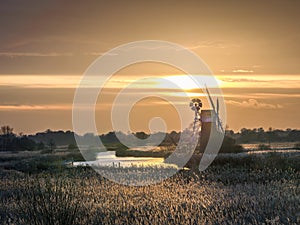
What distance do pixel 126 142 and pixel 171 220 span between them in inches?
3630

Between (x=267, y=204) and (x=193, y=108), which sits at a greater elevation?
(x=193, y=108)

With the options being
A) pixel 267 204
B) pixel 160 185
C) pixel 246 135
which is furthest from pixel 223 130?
pixel 246 135

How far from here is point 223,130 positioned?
2253 inches

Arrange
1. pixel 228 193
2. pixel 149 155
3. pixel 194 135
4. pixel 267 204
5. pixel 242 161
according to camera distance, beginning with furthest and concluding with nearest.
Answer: pixel 149 155 < pixel 194 135 < pixel 242 161 < pixel 228 193 < pixel 267 204

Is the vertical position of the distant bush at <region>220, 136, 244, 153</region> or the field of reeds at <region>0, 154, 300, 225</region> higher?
the distant bush at <region>220, 136, 244, 153</region>

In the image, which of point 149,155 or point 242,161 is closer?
point 242,161

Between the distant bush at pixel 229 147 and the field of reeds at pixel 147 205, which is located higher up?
the distant bush at pixel 229 147

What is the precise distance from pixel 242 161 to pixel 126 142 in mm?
71172

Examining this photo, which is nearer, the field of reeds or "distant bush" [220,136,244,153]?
the field of reeds

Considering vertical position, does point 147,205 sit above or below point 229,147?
below

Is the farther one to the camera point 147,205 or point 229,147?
point 229,147

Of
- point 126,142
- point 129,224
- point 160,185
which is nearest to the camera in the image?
point 129,224

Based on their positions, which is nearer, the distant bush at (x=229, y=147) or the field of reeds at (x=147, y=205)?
the field of reeds at (x=147, y=205)

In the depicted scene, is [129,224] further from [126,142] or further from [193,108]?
[126,142]
